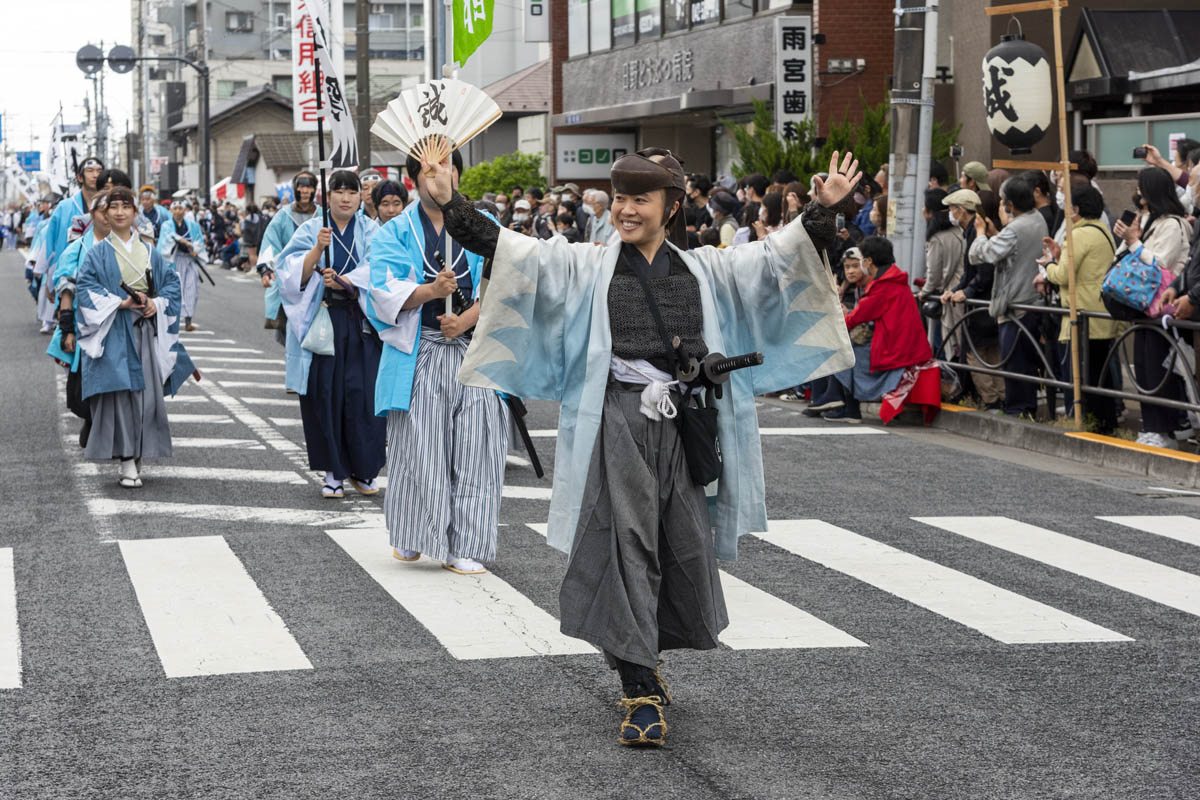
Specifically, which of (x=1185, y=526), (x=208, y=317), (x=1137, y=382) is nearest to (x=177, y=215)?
(x=208, y=317)

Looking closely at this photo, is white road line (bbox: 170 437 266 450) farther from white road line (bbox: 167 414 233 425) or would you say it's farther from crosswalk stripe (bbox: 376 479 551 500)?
crosswalk stripe (bbox: 376 479 551 500)

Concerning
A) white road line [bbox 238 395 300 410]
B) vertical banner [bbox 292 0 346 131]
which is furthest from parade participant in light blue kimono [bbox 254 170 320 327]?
vertical banner [bbox 292 0 346 131]

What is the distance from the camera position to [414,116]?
19.1 ft

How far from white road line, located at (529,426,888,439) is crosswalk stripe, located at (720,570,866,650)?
18.1ft

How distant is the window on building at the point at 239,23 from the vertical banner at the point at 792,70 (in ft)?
188

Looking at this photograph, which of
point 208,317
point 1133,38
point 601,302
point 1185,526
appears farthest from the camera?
point 208,317

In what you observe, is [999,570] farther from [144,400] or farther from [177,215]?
[177,215]

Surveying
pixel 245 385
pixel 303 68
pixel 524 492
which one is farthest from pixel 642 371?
pixel 303 68

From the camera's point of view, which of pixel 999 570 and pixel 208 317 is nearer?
pixel 999 570

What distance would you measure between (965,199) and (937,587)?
655 cm

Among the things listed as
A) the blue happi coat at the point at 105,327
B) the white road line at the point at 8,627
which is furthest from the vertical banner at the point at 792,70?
the white road line at the point at 8,627

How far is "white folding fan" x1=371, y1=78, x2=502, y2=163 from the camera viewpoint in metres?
5.64

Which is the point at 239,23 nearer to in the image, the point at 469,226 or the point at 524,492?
the point at 524,492

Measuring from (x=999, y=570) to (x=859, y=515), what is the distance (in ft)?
5.09
